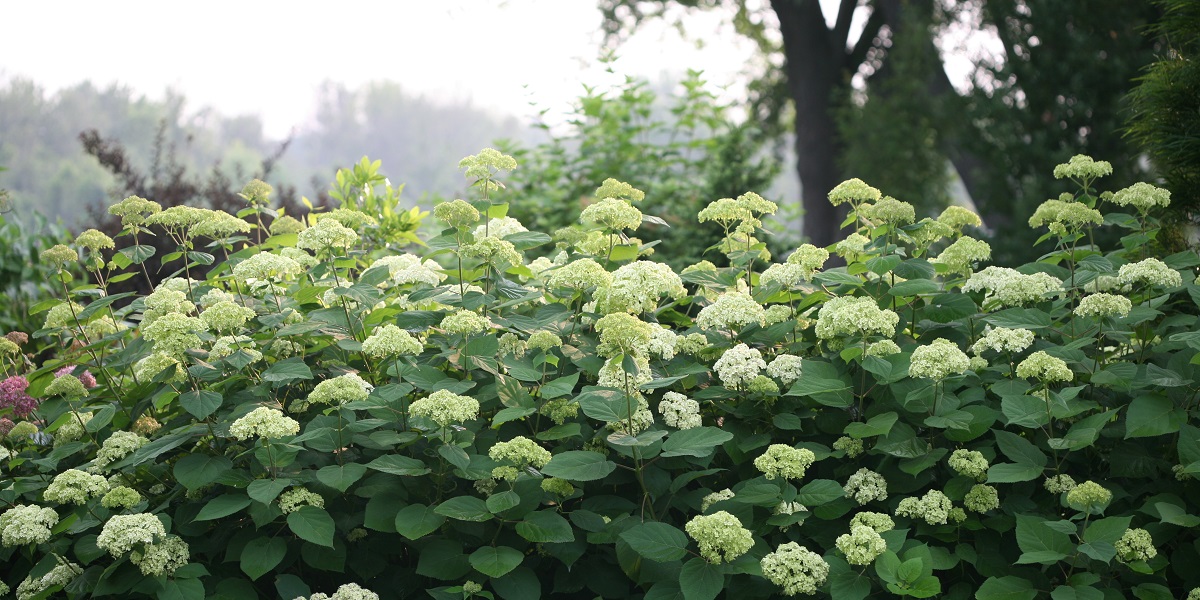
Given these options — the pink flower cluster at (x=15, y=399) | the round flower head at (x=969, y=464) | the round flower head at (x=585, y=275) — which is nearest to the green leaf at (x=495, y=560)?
the round flower head at (x=585, y=275)

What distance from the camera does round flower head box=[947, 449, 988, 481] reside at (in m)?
2.00

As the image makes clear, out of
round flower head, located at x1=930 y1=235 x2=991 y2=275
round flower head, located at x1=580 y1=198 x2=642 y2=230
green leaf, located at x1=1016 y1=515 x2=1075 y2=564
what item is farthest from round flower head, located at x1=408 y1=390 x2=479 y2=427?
round flower head, located at x1=930 y1=235 x2=991 y2=275

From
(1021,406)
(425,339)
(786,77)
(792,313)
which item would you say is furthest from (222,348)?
(786,77)

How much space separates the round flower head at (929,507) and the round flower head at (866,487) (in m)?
0.06

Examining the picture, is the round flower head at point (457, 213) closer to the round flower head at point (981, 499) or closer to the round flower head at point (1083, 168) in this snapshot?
the round flower head at point (981, 499)

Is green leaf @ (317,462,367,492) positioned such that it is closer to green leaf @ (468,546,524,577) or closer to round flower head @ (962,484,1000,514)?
green leaf @ (468,546,524,577)

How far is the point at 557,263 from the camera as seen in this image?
8.73 feet

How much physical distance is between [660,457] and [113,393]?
5.21 ft

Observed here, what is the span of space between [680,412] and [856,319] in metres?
0.48

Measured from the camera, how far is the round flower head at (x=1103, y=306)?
213 centimetres

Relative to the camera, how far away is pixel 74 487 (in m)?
2.06

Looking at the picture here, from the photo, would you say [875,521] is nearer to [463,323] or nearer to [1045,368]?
[1045,368]

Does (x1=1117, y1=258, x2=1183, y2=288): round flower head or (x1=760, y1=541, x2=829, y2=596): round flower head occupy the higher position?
(x1=1117, y1=258, x2=1183, y2=288): round flower head

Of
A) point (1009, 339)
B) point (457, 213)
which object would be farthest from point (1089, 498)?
point (457, 213)
